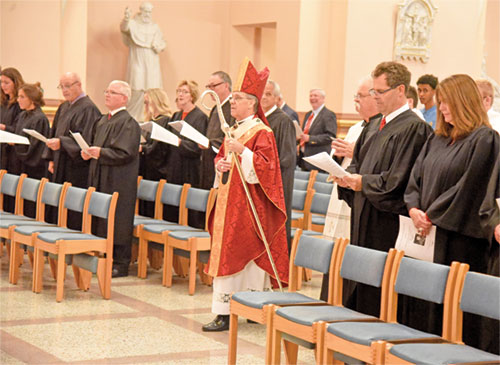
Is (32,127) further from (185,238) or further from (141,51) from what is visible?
(141,51)

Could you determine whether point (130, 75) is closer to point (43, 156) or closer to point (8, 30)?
point (8, 30)

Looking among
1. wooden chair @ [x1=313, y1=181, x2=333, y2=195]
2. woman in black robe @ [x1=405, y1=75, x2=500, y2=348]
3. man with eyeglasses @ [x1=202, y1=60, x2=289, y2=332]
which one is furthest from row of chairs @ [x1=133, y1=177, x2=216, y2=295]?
woman in black robe @ [x1=405, y1=75, x2=500, y2=348]

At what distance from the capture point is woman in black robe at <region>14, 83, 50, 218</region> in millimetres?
9594

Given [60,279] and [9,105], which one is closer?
[60,279]

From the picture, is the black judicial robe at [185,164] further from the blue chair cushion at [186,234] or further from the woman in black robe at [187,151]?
the blue chair cushion at [186,234]

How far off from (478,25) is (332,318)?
1347 cm

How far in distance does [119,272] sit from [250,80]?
310cm

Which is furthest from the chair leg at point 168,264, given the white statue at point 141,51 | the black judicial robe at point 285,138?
the white statue at point 141,51

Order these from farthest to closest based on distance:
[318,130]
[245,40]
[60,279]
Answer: [245,40] < [318,130] < [60,279]

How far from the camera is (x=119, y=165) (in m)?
8.13

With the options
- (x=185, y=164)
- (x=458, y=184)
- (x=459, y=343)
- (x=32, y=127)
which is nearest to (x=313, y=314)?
(x=459, y=343)

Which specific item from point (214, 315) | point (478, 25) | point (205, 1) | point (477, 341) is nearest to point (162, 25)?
point (205, 1)

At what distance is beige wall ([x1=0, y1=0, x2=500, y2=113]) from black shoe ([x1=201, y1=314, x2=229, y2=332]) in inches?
310

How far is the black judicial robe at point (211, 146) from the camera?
26.0ft
